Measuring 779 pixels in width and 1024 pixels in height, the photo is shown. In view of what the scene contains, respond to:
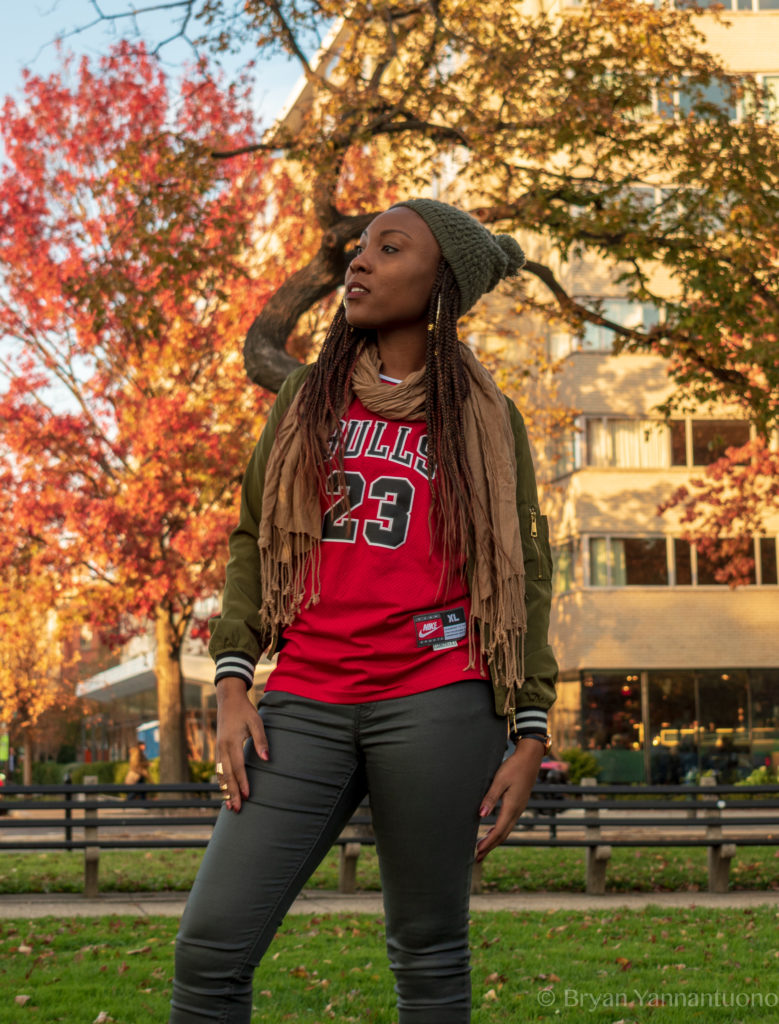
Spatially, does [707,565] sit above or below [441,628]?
above

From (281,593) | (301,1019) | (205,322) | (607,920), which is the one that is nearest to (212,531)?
(205,322)

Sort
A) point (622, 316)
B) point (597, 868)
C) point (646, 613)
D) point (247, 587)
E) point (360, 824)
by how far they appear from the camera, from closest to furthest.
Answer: point (247, 587) < point (597, 868) < point (360, 824) < point (646, 613) < point (622, 316)

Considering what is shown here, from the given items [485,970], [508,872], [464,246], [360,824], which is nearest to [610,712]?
[508,872]

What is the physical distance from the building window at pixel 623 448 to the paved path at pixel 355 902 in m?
24.3

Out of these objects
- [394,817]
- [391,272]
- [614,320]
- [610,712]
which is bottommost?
[610,712]

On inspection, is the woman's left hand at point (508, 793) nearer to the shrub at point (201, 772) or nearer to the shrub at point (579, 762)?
the shrub at point (579, 762)

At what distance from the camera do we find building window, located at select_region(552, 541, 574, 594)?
115ft

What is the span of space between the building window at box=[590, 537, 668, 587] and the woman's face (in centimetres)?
3165

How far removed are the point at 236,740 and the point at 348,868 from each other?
333 inches

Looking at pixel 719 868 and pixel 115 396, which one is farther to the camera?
pixel 115 396

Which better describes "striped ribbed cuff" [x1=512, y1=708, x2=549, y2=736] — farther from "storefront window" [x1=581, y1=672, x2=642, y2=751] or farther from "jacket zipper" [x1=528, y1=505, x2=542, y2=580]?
"storefront window" [x1=581, y1=672, x2=642, y2=751]

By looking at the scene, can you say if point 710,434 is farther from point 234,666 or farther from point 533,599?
point 234,666

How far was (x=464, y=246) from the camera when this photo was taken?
10.7 ft

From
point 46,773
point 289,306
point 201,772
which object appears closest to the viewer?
point 289,306
